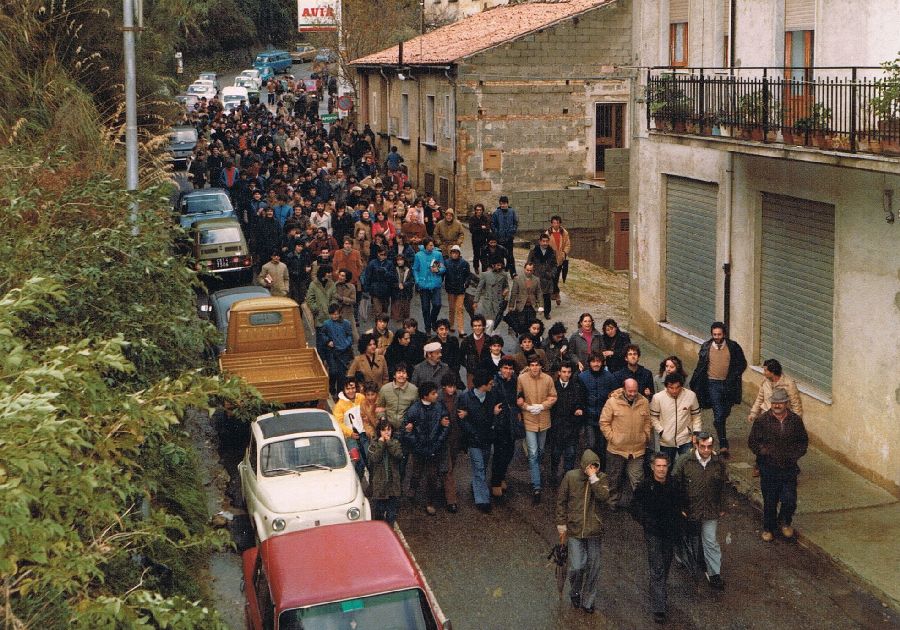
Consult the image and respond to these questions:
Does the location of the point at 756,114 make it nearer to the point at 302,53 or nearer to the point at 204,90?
the point at 204,90

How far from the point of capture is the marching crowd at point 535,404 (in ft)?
38.2

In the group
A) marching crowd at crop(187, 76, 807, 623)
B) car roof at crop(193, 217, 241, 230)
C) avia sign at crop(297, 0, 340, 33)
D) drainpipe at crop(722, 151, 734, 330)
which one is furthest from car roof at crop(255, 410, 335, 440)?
avia sign at crop(297, 0, 340, 33)

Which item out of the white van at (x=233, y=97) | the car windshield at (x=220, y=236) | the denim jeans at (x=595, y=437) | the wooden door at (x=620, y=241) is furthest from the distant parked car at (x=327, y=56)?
the denim jeans at (x=595, y=437)

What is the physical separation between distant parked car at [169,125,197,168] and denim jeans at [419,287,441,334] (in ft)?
90.2

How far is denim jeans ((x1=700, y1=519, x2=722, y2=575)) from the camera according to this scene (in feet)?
39.4

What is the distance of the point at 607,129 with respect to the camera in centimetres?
3616

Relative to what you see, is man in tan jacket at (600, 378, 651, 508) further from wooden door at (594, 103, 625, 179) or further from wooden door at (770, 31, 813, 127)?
wooden door at (594, 103, 625, 179)

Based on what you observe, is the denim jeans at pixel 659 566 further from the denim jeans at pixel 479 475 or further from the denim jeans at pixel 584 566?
the denim jeans at pixel 479 475

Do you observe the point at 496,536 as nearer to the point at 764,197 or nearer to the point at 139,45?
the point at 764,197

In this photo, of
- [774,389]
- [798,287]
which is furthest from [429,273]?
[774,389]

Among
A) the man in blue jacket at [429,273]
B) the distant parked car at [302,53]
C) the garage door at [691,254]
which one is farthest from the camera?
the distant parked car at [302,53]

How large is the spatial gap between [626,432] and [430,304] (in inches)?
332

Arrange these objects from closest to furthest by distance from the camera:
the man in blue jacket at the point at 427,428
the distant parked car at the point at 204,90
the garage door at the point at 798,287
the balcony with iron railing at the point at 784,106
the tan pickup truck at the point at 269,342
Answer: the man in blue jacket at the point at 427,428
the balcony with iron railing at the point at 784,106
the garage door at the point at 798,287
the tan pickup truck at the point at 269,342
the distant parked car at the point at 204,90

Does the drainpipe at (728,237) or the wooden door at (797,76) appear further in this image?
the drainpipe at (728,237)
